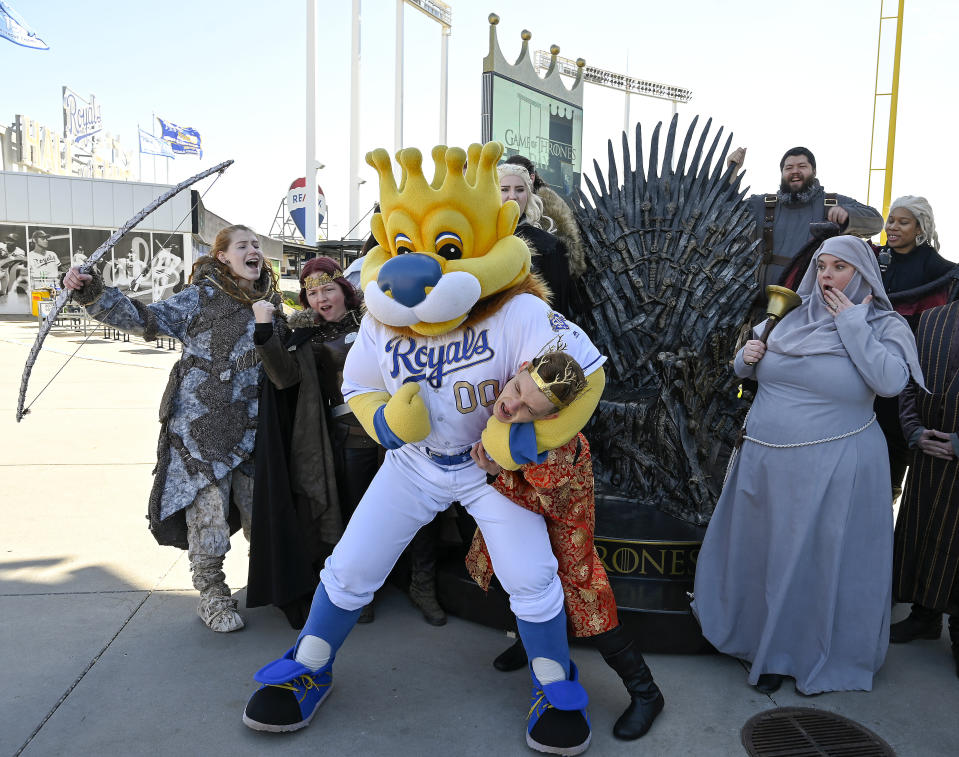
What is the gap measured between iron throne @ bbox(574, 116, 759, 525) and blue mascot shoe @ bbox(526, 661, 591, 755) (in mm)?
1128

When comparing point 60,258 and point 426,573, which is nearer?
point 426,573

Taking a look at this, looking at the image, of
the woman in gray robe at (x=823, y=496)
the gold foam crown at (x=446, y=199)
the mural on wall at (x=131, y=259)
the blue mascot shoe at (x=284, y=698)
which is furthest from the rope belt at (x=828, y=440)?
the mural on wall at (x=131, y=259)

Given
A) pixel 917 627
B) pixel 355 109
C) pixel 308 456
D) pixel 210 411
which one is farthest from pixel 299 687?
pixel 355 109

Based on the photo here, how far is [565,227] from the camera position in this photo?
10.8ft

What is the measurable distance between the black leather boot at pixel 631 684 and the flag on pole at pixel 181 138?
3443 centimetres

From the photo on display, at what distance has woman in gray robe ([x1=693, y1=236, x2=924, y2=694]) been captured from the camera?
8.09ft

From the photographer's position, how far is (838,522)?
8.13 ft

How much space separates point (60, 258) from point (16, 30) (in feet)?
24.3

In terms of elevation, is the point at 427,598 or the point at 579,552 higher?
the point at 579,552

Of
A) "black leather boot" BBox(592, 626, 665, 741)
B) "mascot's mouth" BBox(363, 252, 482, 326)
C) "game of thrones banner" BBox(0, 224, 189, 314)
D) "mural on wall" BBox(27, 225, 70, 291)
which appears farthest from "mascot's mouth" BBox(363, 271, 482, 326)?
"mural on wall" BBox(27, 225, 70, 291)

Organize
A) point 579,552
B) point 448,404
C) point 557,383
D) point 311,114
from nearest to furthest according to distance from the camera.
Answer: point 557,383 < point 448,404 < point 579,552 < point 311,114

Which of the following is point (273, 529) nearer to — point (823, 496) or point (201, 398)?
point (201, 398)

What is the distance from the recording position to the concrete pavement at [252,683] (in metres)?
2.26

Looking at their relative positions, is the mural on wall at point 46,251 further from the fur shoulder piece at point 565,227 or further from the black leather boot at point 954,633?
the black leather boot at point 954,633
